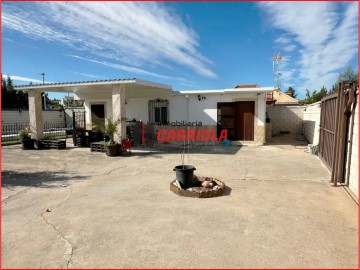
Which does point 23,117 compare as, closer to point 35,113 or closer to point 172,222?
point 35,113

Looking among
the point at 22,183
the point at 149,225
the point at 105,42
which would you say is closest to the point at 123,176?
the point at 22,183

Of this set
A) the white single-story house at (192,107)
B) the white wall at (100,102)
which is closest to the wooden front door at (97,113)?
the white wall at (100,102)

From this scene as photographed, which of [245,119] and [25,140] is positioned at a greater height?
[245,119]

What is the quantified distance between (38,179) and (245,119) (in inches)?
416

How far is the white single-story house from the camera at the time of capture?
12.5 meters

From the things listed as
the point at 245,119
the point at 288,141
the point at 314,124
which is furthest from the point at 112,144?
the point at 288,141

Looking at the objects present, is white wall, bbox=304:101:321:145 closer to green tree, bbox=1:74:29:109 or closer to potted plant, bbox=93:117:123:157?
potted plant, bbox=93:117:123:157

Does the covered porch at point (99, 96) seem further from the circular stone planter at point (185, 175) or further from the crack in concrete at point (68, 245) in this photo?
the crack in concrete at point (68, 245)

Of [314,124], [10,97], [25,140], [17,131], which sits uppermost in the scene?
[10,97]

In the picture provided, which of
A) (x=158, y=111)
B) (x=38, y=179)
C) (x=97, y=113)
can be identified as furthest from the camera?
(x=97, y=113)

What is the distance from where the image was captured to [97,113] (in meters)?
17.4

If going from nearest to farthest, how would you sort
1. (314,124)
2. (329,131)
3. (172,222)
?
(172,222)
(329,131)
(314,124)

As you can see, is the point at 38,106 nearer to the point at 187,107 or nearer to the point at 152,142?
the point at 152,142

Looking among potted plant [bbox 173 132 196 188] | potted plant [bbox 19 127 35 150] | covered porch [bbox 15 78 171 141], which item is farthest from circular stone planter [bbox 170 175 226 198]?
potted plant [bbox 19 127 35 150]
